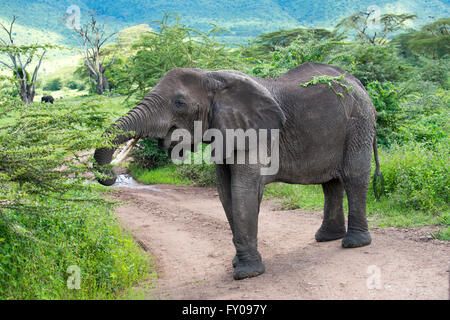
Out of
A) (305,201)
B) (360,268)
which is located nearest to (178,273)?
(360,268)

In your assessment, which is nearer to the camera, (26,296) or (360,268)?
(26,296)

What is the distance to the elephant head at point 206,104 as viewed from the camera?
503 cm

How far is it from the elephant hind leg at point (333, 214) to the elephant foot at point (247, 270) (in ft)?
4.87

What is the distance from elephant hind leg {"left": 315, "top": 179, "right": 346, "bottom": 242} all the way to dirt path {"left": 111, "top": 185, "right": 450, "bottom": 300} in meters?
0.19

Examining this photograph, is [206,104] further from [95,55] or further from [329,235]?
[95,55]

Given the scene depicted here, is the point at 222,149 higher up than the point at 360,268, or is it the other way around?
the point at 222,149

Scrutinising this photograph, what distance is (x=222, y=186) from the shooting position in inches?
221

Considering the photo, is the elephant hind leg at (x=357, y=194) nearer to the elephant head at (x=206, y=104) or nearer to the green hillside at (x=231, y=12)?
the elephant head at (x=206, y=104)

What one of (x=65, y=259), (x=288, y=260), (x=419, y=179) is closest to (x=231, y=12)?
(x=419, y=179)

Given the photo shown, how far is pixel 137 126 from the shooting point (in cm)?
489

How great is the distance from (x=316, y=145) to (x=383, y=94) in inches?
239

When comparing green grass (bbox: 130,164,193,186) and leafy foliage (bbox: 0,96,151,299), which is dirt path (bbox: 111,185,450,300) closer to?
leafy foliage (bbox: 0,96,151,299)

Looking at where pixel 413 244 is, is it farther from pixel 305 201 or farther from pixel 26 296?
pixel 26 296

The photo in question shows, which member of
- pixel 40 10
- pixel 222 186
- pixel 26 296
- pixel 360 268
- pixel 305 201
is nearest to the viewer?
pixel 26 296
